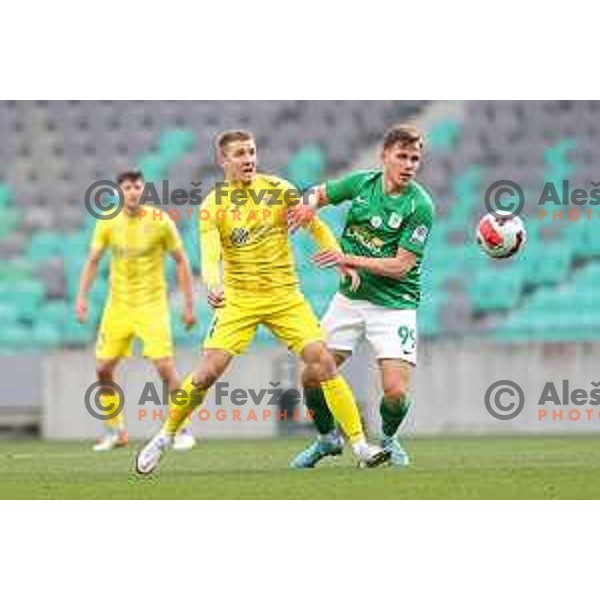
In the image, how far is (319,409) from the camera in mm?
10703

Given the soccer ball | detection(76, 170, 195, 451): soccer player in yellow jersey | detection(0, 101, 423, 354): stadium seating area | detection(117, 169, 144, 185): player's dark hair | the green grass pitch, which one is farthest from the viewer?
detection(0, 101, 423, 354): stadium seating area

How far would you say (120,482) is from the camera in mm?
10141

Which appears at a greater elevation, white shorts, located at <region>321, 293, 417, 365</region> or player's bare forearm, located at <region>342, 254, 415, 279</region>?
player's bare forearm, located at <region>342, 254, 415, 279</region>

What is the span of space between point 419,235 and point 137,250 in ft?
12.5

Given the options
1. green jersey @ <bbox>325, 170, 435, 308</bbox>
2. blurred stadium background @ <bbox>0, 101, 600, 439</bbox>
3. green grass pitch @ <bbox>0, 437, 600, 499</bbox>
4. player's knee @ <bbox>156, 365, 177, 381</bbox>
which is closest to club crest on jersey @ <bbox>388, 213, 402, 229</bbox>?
green jersey @ <bbox>325, 170, 435, 308</bbox>

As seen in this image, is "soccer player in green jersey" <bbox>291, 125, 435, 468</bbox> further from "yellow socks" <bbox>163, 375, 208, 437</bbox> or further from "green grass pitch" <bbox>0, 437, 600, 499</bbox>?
"yellow socks" <bbox>163, 375, 208, 437</bbox>

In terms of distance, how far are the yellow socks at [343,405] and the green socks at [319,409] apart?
0.20 meters

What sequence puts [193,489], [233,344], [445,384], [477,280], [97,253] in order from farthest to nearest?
[477,280], [445,384], [97,253], [233,344], [193,489]

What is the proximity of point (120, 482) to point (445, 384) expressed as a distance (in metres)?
6.90

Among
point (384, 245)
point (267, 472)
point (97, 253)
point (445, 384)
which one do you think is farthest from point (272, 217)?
point (445, 384)

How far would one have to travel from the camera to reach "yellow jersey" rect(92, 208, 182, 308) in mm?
13758

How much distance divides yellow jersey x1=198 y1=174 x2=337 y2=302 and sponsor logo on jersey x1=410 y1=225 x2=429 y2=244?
17.1 inches

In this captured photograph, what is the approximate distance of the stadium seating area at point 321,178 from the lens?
18.0 meters

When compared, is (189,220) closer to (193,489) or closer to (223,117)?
(223,117)
